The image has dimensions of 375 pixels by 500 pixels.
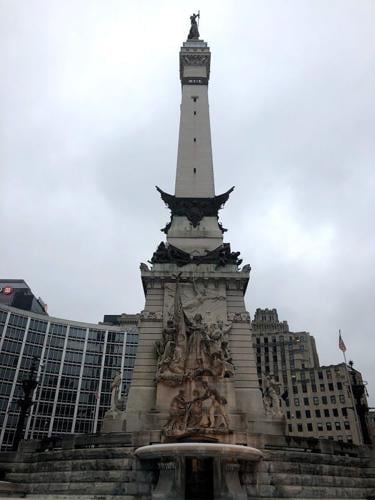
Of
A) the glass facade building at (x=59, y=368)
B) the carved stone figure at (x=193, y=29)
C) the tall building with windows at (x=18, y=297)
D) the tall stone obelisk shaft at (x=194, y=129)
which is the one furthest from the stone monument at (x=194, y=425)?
the tall building with windows at (x=18, y=297)

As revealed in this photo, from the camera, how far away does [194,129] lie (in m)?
30.8

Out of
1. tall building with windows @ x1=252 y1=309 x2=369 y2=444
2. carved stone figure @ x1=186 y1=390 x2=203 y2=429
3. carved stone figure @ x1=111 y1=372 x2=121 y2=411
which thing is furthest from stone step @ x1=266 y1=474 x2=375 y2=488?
tall building with windows @ x1=252 y1=309 x2=369 y2=444

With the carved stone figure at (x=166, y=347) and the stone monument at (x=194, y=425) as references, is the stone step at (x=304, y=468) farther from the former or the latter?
the carved stone figure at (x=166, y=347)

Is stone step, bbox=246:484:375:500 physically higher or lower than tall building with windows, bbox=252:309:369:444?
lower

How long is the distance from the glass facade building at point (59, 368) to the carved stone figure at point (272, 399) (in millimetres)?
43156

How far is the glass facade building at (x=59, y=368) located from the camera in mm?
56562

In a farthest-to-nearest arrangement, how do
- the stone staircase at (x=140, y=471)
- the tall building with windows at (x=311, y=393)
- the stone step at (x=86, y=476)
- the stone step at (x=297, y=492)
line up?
the tall building with windows at (x=311, y=393)
the stone step at (x=86, y=476)
the stone staircase at (x=140, y=471)
the stone step at (x=297, y=492)

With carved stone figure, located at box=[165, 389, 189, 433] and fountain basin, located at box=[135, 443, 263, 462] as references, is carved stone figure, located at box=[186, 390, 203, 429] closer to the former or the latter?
carved stone figure, located at box=[165, 389, 189, 433]

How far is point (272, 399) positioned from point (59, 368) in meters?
50.0

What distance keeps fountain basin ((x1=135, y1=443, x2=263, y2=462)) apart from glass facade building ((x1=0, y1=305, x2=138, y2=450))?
46.0 metres

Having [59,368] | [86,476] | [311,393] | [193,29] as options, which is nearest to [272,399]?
[86,476]

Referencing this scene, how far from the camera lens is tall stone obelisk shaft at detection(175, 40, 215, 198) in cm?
2758

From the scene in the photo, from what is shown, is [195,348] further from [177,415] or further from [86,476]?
[86,476]

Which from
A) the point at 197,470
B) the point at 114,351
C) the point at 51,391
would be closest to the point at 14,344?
the point at 51,391
